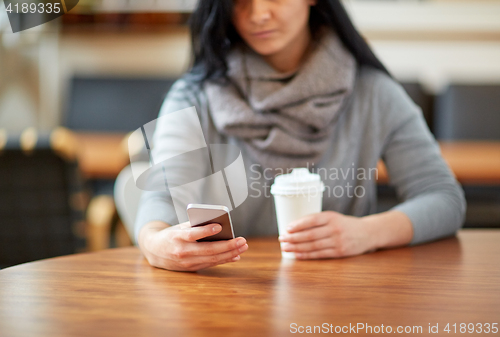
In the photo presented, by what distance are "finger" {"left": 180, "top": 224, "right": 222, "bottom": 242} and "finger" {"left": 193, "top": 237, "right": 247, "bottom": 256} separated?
0.05 feet

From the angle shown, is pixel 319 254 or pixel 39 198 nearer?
pixel 319 254

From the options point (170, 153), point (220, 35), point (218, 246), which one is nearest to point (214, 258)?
point (218, 246)

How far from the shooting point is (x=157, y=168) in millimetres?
939

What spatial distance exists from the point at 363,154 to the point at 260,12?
38 cm

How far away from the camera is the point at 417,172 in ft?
3.34

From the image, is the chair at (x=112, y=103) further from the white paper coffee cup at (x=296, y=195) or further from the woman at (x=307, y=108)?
the white paper coffee cup at (x=296, y=195)

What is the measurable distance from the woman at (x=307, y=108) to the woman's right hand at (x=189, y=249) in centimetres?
32

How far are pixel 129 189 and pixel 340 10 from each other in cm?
79

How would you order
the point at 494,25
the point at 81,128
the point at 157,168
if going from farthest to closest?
the point at 81,128 → the point at 494,25 → the point at 157,168

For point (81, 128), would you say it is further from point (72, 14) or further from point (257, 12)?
point (257, 12)

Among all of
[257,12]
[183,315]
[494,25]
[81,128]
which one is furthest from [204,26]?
[494,25]

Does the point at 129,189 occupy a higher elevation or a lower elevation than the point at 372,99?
lower

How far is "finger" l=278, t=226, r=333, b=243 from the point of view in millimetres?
757

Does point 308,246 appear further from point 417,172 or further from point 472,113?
point 472,113
